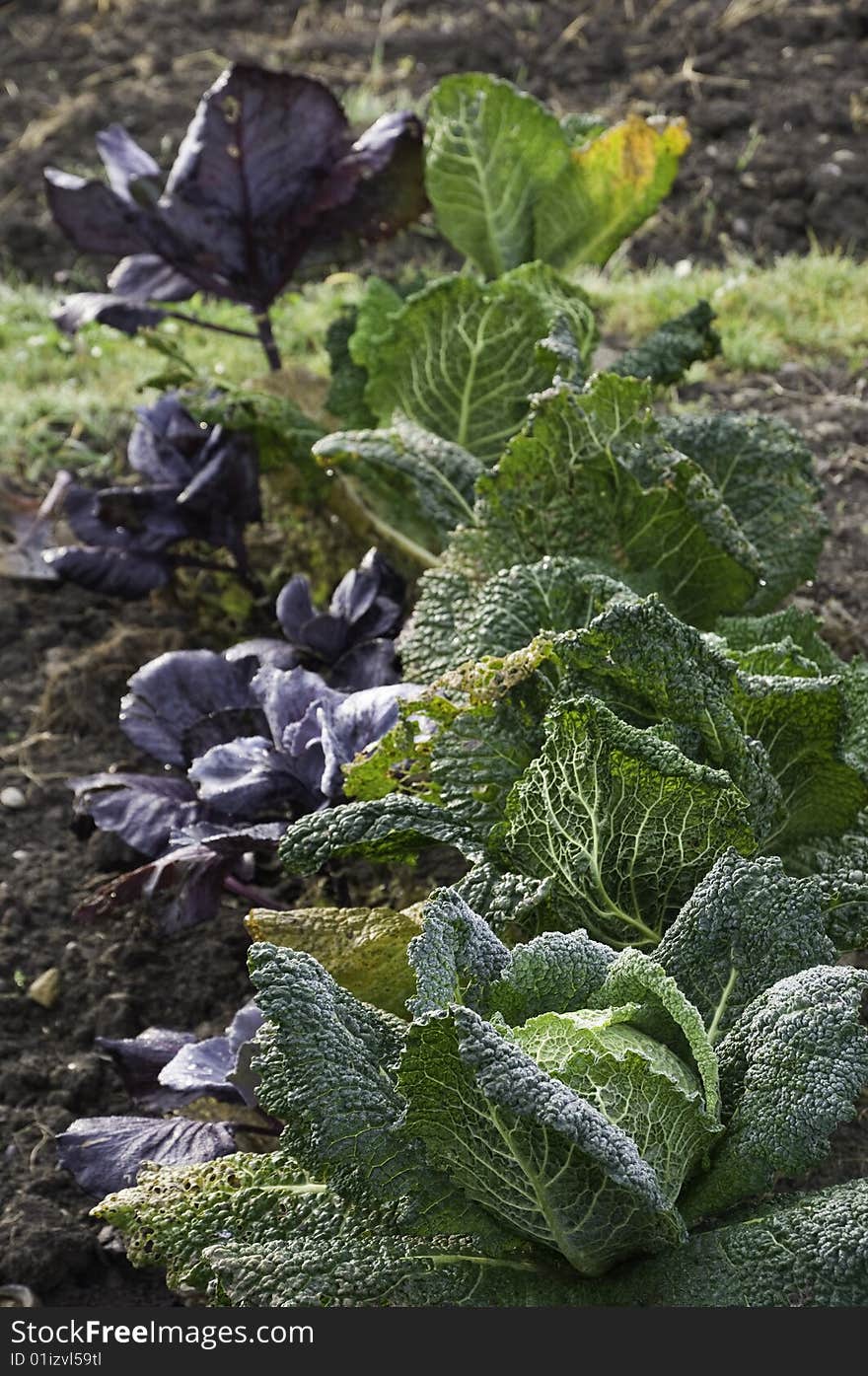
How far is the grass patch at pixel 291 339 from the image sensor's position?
4492mm

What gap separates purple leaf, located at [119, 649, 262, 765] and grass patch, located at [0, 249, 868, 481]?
144 cm

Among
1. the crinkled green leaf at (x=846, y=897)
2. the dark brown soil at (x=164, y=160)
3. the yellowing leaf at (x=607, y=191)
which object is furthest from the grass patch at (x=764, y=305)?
the crinkled green leaf at (x=846, y=897)

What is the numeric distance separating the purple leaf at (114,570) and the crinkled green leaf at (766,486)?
126 cm

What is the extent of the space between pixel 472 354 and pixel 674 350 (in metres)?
0.46

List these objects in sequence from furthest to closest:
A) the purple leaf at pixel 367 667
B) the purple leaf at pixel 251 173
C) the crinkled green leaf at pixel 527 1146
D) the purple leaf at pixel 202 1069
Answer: the purple leaf at pixel 251 173 → the purple leaf at pixel 367 667 → the purple leaf at pixel 202 1069 → the crinkled green leaf at pixel 527 1146

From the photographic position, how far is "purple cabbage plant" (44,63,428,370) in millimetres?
3738

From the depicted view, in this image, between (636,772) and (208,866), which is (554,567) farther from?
(208,866)

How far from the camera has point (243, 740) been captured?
289 centimetres

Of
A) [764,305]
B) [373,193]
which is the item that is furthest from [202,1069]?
[764,305]

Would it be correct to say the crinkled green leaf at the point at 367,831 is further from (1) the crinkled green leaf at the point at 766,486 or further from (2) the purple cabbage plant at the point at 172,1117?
(1) the crinkled green leaf at the point at 766,486

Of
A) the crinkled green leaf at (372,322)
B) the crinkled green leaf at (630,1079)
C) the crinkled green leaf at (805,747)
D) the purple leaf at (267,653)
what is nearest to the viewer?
the crinkled green leaf at (630,1079)

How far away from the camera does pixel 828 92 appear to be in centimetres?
584

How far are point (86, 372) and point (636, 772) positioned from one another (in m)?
3.28

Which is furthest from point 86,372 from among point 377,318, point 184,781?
point 184,781
